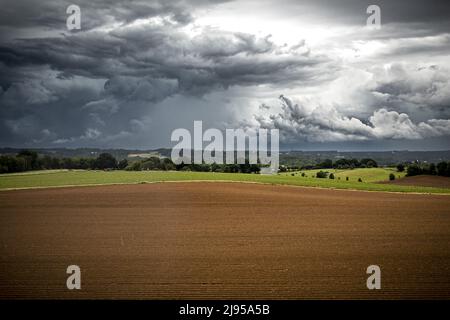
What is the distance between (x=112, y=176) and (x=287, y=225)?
51.9m

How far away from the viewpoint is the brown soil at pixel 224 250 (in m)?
15.1

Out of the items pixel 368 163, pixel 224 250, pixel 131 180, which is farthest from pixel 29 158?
pixel 368 163

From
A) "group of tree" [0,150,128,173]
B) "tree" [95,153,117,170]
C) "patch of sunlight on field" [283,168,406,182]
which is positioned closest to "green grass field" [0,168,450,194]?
"group of tree" [0,150,128,173]

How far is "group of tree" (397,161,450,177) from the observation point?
250 ft

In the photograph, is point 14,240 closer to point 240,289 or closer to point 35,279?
point 35,279

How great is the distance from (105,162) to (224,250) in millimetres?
66670

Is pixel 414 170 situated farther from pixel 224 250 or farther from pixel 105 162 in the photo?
pixel 224 250

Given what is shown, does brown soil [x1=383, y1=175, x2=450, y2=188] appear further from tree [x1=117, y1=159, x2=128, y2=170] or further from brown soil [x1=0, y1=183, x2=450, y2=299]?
tree [x1=117, y1=159, x2=128, y2=170]

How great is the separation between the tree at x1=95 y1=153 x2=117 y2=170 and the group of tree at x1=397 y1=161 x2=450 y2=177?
192ft

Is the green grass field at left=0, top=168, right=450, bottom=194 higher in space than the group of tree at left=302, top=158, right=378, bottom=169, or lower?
lower

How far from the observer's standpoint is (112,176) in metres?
74.0

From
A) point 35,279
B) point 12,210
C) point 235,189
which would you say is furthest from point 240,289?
point 235,189

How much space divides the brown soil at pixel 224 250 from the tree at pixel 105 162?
142 feet

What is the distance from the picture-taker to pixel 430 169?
78.6 metres
